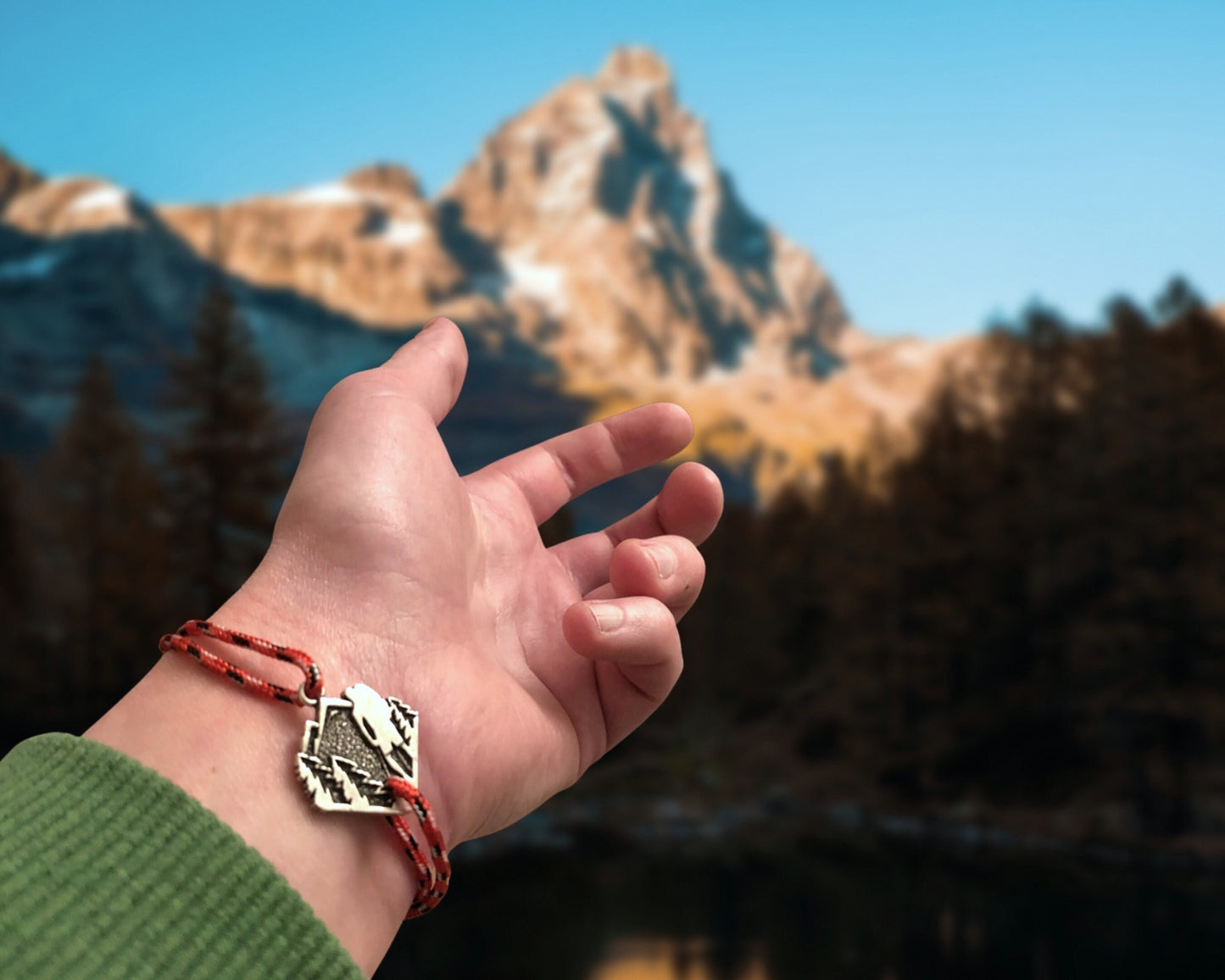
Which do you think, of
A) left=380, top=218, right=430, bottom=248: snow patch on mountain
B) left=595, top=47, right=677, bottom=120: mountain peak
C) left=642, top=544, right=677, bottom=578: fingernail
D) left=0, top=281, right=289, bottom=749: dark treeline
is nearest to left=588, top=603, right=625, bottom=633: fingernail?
left=642, top=544, right=677, bottom=578: fingernail

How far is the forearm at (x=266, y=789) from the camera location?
135 centimetres

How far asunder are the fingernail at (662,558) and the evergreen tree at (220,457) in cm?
1299

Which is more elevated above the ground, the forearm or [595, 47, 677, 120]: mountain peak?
[595, 47, 677, 120]: mountain peak

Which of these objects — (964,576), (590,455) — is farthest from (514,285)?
(590,455)

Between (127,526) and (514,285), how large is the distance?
3732 inches

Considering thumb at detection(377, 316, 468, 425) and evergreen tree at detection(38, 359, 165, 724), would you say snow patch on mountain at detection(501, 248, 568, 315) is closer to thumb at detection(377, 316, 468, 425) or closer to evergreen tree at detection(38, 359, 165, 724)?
evergreen tree at detection(38, 359, 165, 724)

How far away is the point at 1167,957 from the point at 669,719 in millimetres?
A: 22505

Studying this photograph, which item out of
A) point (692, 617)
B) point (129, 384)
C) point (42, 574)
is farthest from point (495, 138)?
point (42, 574)

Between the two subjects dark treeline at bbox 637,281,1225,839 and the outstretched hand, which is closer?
the outstretched hand

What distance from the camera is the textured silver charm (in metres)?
1.41

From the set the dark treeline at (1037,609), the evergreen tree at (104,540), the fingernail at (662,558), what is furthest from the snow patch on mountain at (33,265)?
the fingernail at (662,558)

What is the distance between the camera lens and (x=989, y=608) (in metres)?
21.0

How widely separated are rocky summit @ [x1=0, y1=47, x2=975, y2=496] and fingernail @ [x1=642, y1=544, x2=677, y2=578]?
24.0 metres

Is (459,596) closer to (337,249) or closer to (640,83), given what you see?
(337,249)
